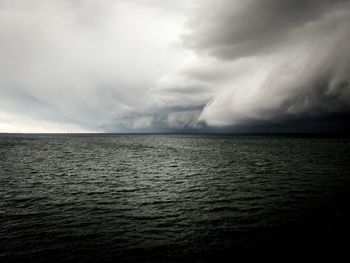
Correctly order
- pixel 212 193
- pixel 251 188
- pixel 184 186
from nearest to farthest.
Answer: pixel 212 193 < pixel 251 188 < pixel 184 186

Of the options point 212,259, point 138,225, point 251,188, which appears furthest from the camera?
point 251,188

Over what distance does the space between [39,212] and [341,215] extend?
31669 mm

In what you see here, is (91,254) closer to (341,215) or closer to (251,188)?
(341,215)

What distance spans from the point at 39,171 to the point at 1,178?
9457 millimetres

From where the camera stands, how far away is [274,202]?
32.8 meters

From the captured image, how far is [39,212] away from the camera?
2922cm

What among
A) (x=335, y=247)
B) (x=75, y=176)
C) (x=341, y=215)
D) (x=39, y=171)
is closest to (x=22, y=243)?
(x=335, y=247)

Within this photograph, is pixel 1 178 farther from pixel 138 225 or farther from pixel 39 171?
pixel 138 225

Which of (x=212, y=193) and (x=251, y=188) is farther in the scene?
(x=251, y=188)

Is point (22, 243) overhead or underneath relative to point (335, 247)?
overhead

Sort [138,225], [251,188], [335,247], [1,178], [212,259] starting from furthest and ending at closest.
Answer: [1,178], [251,188], [138,225], [335,247], [212,259]

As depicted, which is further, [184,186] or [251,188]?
[184,186]

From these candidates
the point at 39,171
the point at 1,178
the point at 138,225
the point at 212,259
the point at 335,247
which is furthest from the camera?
the point at 39,171

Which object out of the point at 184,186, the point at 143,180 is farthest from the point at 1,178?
the point at 184,186
